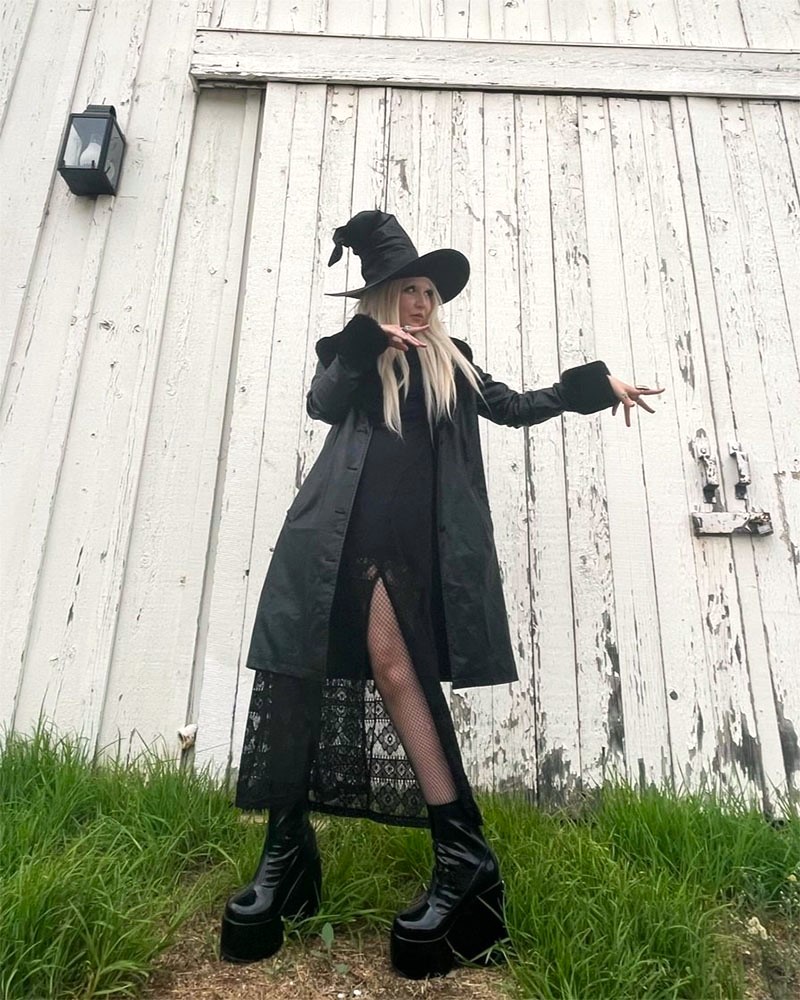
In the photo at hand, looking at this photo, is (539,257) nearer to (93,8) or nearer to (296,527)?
(296,527)

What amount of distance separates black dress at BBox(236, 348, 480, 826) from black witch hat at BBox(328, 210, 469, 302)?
0.49 meters

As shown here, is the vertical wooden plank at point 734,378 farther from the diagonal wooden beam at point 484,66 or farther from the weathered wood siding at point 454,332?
the diagonal wooden beam at point 484,66

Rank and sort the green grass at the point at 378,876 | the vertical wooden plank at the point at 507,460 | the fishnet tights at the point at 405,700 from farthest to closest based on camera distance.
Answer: the vertical wooden plank at the point at 507,460
the fishnet tights at the point at 405,700
the green grass at the point at 378,876

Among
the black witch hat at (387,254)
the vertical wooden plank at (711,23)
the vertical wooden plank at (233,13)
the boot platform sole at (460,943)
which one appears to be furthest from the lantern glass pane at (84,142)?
the boot platform sole at (460,943)

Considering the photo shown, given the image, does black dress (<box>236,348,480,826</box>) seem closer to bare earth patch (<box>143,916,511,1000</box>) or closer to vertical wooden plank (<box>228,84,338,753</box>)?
bare earth patch (<box>143,916,511,1000</box>)

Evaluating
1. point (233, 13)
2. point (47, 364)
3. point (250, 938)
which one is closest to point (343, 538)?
point (250, 938)

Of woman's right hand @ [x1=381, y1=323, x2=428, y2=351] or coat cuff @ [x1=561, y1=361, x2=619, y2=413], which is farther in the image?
coat cuff @ [x1=561, y1=361, x2=619, y2=413]

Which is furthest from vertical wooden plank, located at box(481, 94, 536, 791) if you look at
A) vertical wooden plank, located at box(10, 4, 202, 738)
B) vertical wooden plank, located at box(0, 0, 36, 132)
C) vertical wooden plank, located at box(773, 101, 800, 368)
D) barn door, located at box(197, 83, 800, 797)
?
vertical wooden plank, located at box(0, 0, 36, 132)

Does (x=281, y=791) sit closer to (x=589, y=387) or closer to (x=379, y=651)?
(x=379, y=651)

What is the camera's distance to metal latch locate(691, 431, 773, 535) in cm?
263

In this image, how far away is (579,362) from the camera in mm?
2812

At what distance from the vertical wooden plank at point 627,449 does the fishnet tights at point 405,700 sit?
1.02 m

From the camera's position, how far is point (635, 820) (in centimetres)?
194

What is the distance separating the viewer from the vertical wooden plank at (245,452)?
247cm
